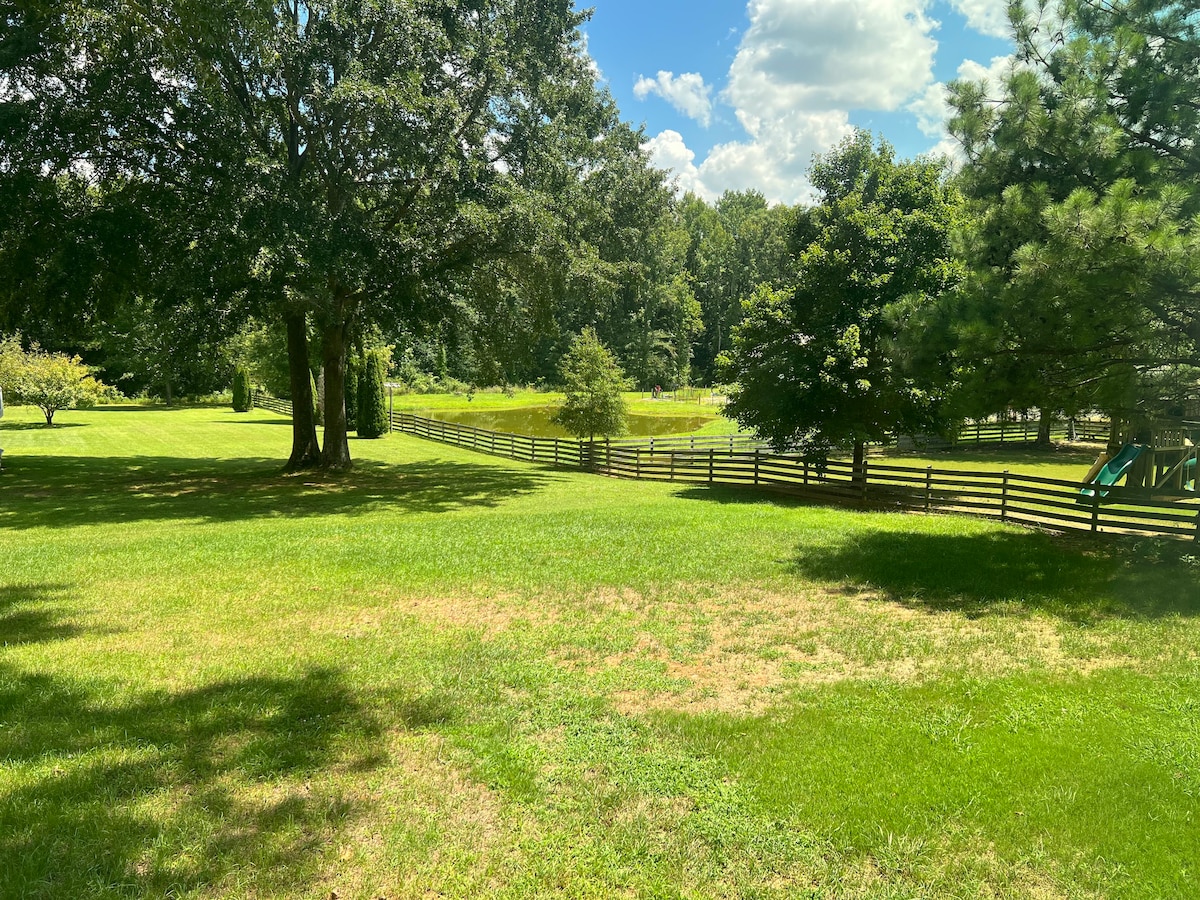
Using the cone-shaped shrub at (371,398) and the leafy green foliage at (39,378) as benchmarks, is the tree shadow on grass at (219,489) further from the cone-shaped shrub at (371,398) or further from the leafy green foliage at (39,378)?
the leafy green foliage at (39,378)

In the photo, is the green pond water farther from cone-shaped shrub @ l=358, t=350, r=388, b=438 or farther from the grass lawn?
the grass lawn

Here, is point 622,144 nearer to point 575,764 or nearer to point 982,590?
point 982,590

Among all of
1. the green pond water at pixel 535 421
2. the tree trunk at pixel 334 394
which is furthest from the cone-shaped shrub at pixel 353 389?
the tree trunk at pixel 334 394

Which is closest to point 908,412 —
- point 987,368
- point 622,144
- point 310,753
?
point 987,368

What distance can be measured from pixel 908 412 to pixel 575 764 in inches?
576

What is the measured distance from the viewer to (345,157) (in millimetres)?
16422

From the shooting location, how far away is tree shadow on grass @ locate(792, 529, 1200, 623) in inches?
287

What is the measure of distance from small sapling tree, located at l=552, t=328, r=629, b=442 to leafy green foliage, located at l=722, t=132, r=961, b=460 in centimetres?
759

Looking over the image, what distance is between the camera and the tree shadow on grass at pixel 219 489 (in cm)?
1348

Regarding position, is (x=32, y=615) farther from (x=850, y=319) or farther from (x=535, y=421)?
(x=535, y=421)

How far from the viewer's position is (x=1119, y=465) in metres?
15.7

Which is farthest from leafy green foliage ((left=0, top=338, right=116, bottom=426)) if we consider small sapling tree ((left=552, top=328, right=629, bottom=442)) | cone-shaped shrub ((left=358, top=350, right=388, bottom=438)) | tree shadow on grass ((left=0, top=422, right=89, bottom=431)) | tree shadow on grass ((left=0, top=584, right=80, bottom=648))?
tree shadow on grass ((left=0, top=584, right=80, bottom=648))

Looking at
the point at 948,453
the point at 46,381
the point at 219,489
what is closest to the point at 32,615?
the point at 219,489

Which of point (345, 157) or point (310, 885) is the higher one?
point (345, 157)
